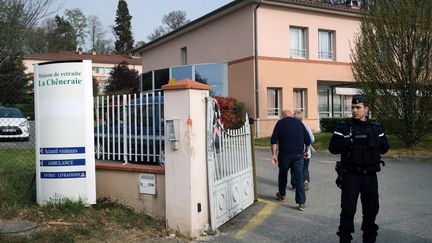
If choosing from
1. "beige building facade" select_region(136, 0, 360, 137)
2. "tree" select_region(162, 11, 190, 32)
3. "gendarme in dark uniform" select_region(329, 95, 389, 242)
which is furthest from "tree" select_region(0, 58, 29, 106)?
"tree" select_region(162, 11, 190, 32)

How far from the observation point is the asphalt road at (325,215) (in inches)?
250

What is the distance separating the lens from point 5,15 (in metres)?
7.82

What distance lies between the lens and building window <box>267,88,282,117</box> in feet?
84.1

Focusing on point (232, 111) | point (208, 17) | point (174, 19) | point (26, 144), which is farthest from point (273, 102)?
point (174, 19)

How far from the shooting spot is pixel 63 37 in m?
80.1

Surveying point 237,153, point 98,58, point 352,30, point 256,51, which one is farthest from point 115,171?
point 98,58

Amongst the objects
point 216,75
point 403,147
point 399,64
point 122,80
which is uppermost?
point 122,80

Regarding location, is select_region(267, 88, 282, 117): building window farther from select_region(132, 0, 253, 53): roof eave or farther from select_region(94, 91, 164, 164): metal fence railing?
select_region(94, 91, 164, 164): metal fence railing

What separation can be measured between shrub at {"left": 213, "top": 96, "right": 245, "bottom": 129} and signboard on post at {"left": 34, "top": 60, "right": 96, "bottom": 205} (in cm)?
1596

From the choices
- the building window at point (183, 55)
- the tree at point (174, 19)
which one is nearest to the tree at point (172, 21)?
the tree at point (174, 19)

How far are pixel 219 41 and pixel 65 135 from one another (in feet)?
71.7

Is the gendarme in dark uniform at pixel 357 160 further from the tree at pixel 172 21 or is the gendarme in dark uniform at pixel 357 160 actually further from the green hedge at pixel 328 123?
the tree at pixel 172 21

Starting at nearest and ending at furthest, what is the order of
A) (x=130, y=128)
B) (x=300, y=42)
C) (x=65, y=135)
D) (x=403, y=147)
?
(x=65, y=135), (x=130, y=128), (x=403, y=147), (x=300, y=42)

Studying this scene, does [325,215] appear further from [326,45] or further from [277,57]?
[326,45]
